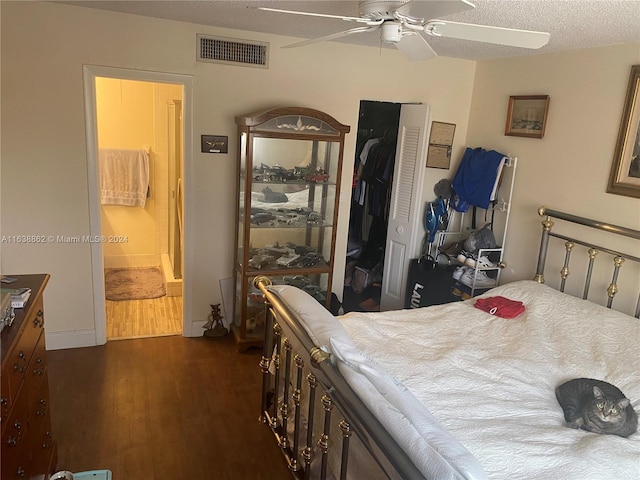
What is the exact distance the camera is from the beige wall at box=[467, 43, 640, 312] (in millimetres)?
2982

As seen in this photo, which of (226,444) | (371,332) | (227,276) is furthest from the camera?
(227,276)

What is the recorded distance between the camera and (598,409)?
1.92m

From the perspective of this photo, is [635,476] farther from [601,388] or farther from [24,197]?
[24,197]

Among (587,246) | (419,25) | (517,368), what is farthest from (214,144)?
(587,246)

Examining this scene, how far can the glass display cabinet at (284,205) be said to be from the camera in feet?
11.4

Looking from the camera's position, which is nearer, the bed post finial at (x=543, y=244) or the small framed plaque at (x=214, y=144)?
the bed post finial at (x=543, y=244)

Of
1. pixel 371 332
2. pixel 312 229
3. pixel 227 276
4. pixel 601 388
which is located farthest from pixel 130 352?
pixel 601 388

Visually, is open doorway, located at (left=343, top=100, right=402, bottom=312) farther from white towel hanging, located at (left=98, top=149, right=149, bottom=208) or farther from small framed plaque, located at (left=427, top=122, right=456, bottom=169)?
white towel hanging, located at (left=98, top=149, right=149, bottom=208)

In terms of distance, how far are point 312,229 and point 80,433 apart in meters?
2.10

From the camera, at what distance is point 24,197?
3225 millimetres

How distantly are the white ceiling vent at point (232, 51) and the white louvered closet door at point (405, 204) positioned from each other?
1294mm

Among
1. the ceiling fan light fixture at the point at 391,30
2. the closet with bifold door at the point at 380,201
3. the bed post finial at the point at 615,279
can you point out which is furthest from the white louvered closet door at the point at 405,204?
the ceiling fan light fixture at the point at 391,30

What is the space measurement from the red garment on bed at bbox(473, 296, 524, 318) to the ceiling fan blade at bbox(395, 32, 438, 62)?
1477 millimetres

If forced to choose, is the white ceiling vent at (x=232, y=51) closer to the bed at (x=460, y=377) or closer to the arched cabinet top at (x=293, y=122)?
the arched cabinet top at (x=293, y=122)
